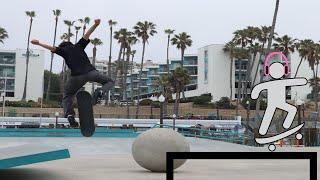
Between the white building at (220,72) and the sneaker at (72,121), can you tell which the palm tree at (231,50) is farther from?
the sneaker at (72,121)

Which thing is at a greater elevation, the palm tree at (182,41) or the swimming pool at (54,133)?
the palm tree at (182,41)

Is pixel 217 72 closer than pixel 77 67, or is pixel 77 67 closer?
pixel 77 67

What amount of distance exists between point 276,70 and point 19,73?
108 metres

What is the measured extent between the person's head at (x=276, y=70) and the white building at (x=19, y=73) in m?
106

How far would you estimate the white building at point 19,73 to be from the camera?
111 m

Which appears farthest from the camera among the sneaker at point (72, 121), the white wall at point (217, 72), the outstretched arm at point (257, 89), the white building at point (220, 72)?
the white wall at point (217, 72)

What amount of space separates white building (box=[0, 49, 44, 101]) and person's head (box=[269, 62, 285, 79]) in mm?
105679

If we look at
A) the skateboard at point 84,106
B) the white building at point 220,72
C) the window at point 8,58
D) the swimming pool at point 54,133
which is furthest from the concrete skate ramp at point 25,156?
the window at point 8,58

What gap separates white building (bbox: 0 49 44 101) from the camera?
363 feet

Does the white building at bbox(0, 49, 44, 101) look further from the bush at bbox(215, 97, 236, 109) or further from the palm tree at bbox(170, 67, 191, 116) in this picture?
the bush at bbox(215, 97, 236, 109)

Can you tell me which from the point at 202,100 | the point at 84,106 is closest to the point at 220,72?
the point at 202,100

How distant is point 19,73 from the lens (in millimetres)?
111062

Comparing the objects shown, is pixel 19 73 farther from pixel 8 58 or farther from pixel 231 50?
pixel 231 50

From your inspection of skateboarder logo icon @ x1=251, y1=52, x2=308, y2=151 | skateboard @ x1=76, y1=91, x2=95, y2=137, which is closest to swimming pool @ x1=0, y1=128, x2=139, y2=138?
skateboard @ x1=76, y1=91, x2=95, y2=137
